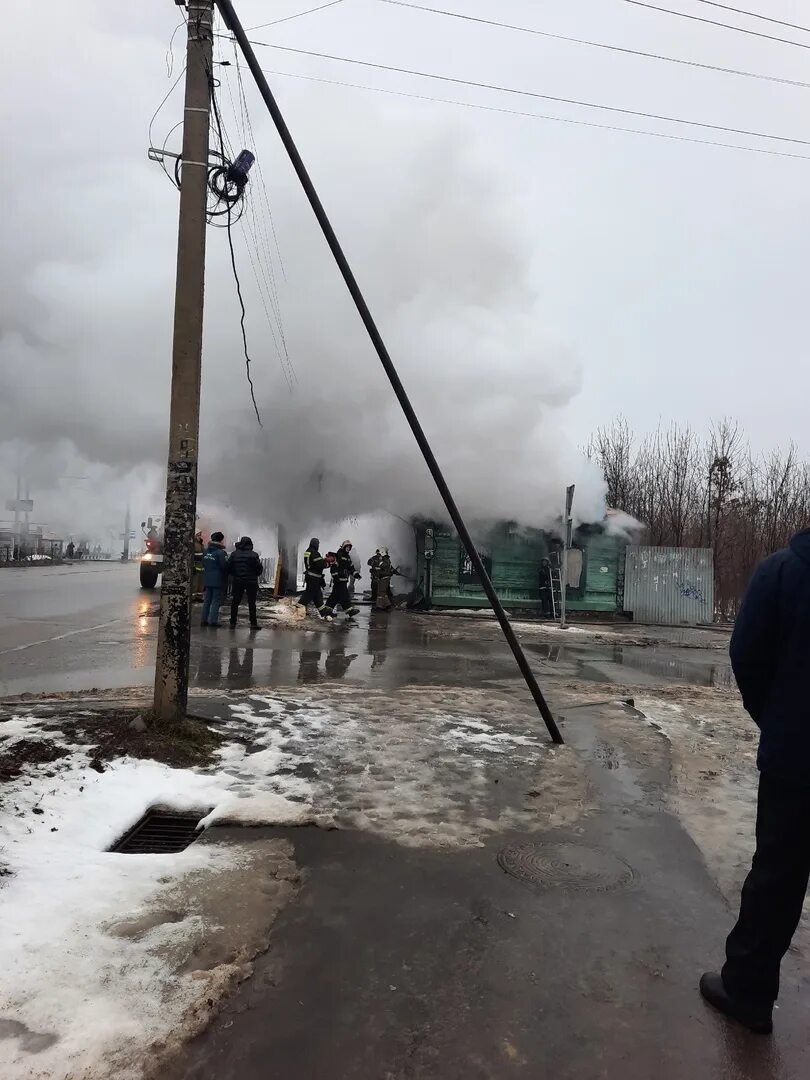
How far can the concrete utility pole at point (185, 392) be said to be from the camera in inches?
185

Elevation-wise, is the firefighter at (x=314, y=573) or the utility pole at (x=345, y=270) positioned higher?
the utility pole at (x=345, y=270)

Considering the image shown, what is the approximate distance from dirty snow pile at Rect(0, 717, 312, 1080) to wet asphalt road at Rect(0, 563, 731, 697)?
3.17 meters

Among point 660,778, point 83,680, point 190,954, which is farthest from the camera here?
point 83,680

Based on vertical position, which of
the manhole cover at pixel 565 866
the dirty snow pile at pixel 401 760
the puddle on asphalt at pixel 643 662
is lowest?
the puddle on asphalt at pixel 643 662

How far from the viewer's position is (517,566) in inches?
701

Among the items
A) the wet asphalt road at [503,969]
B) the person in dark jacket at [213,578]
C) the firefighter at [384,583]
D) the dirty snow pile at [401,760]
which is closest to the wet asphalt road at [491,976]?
the wet asphalt road at [503,969]

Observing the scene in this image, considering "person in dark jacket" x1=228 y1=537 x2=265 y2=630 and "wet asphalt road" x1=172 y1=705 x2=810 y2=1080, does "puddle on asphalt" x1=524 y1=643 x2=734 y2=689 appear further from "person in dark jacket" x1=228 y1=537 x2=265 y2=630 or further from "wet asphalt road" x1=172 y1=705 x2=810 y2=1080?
"wet asphalt road" x1=172 y1=705 x2=810 y2=1080

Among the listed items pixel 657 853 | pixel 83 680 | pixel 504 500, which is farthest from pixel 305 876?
pixel 504 500

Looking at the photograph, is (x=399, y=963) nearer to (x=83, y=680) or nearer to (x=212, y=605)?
(x=83, y=680)

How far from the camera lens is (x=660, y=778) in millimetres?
4688

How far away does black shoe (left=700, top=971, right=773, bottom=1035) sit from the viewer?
2.17m

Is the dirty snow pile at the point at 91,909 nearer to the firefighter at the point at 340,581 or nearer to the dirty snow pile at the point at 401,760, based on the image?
the dirty snow pile at the point at 401,760

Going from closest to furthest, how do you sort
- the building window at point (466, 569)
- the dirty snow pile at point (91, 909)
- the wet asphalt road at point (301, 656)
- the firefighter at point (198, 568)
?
the dirty snow pile at point (91, 909) < the wet asphalt road at point (301, 656) < the firefighter at point (198, 568) < the building window at point (466, 569)

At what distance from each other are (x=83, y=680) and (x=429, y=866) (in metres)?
5.13
